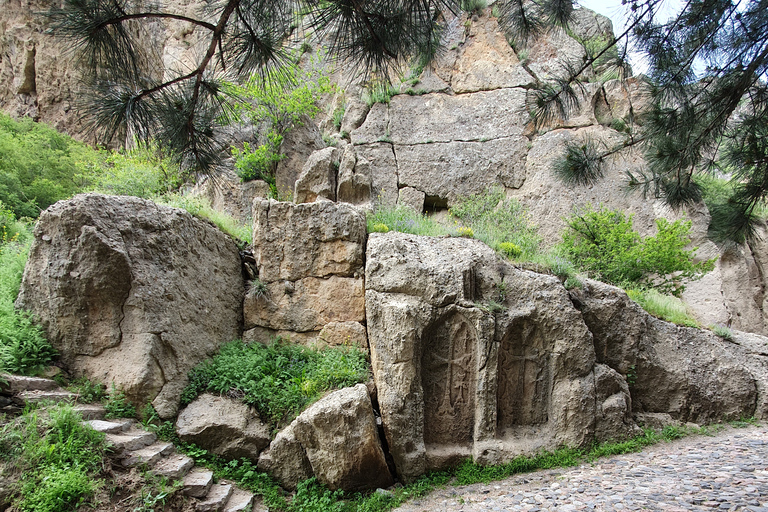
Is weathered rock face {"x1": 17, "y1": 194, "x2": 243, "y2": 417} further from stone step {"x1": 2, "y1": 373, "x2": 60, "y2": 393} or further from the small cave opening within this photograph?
the small cave opening

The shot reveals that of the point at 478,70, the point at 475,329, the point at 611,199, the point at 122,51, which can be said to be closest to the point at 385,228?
the point at 475,329

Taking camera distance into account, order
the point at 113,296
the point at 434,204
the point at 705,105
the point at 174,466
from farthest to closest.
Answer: the point at 434,204, the point at 113,296, the point at 174,466, the point at 705,105

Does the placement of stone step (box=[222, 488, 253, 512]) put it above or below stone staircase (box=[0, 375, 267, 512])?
below

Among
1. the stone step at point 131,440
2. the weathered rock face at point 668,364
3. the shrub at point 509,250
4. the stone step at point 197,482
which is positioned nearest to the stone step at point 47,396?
the stone step at point 131,440

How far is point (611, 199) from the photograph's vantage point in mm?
13719

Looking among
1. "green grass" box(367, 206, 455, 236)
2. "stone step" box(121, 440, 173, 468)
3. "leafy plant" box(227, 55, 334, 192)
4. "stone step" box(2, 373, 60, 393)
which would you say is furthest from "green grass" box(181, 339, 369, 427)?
"leafy plant" box(227, 55, 334, 192)

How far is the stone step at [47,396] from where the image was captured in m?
5.42

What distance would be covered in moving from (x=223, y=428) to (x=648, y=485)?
19.1 feet

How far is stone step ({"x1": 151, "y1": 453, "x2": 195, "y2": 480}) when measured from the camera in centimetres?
538

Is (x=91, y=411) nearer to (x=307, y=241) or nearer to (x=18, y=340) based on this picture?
(x=18, y=340)

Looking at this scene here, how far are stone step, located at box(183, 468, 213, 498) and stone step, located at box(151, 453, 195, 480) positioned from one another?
95mm

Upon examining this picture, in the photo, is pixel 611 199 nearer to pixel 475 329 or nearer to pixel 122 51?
pixel 475 329

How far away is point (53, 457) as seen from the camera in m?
4.85

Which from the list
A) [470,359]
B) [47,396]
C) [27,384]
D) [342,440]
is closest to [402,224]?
[470,359]
